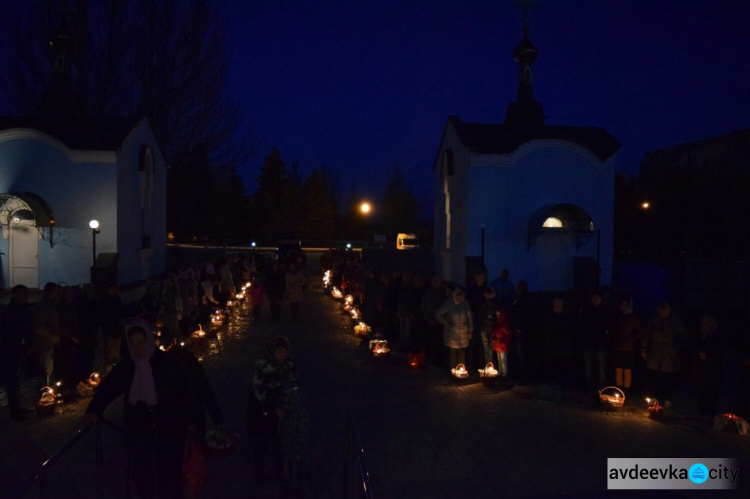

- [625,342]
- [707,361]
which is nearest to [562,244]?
[625,342]

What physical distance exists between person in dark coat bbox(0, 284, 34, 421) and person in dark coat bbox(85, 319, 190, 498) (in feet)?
13.7

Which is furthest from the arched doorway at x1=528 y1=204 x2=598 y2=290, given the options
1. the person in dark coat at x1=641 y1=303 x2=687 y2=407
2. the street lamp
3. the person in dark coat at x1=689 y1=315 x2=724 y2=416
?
the street lamp

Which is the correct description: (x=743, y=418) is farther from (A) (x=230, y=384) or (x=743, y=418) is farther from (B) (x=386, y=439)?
(A) (x=230, y=384)

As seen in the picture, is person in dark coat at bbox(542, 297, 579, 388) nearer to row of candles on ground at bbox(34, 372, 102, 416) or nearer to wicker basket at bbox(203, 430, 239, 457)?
wicker basket at bbox(203, 430, 239, 457)

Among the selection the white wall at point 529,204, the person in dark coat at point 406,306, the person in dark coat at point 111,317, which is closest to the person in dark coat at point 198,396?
the person in dark coat at point 111,317

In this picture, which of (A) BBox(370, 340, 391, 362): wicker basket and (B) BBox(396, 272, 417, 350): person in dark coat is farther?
(B) BBox(396, 272, 417, 350): person in dark coat

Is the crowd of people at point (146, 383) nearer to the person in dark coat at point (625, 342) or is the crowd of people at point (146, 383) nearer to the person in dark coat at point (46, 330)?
the person in dark coat at point (46, 330)

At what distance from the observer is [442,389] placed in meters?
11.0

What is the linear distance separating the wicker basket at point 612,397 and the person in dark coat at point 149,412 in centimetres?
665

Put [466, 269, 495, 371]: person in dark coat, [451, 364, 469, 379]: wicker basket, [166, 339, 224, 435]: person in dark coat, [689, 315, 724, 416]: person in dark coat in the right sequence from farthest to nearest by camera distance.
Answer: [466, 269, 495, 371]: person in dark coat < [451, 364, 469, 379]: wicker basket < [689, 315, 724, 416]: person in dark coat < [166, 339, 224, 435]: person in dark coat

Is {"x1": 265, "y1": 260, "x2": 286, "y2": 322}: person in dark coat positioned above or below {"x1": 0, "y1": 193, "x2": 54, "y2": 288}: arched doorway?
below

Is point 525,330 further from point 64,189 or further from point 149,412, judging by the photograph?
point 64,189

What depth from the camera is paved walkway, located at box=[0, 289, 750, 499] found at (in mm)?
6641

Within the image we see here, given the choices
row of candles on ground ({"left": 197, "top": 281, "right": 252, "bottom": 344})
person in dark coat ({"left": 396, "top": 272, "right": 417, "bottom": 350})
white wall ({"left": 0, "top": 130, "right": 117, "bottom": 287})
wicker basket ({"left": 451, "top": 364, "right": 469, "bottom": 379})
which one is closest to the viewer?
wicker basket ({"left": 451, "top": 364, "right": 469, "bottom": 379})
